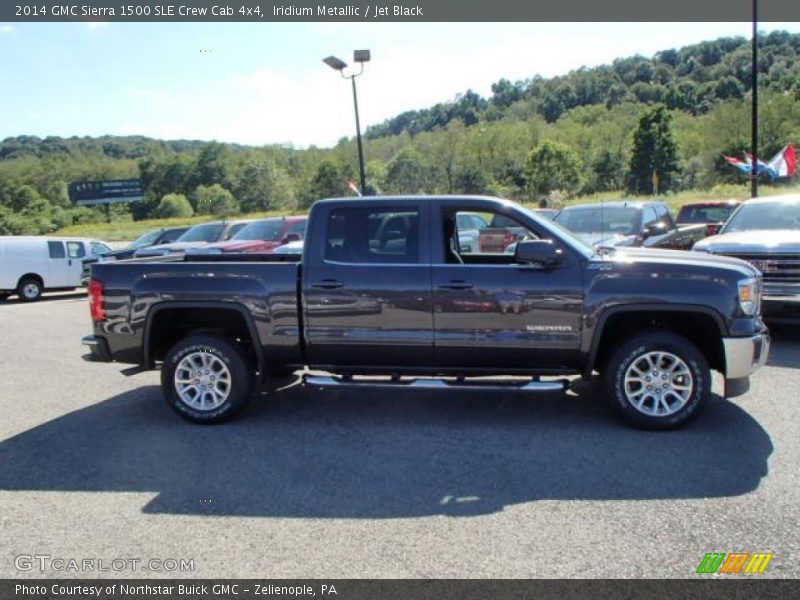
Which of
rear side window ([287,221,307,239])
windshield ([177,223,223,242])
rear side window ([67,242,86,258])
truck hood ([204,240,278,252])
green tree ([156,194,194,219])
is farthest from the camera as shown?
green tree ([156,194,194,219])

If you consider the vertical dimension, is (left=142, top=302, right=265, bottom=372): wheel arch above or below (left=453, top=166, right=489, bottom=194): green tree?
below

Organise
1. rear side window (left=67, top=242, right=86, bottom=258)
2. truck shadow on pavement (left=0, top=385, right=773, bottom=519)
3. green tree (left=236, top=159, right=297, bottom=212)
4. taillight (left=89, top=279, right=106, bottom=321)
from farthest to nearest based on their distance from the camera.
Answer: green tree (left=236, top=159, right=297, bottom=212)
rear side window (left=67, top=242, right=86, bottom=258)
taillight (left=89, top=279, right=106, bottom=321)
truck shadow on pavement (left=0, top=385, right=773, bottom=519)

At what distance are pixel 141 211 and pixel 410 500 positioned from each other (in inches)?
4303

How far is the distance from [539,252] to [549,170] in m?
69.8

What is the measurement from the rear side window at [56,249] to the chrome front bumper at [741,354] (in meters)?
17.7

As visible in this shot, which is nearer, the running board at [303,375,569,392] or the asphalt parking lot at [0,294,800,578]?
the asphalt parking lot at [0,294,800,578]

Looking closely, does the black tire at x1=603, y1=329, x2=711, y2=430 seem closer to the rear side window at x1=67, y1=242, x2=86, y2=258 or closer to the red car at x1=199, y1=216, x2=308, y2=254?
the red car at x1=199, y1=216, x2=308, y2=254

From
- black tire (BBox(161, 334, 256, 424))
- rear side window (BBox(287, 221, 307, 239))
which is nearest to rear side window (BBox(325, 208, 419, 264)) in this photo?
black tire (BBox(161, 334, 256, 424))

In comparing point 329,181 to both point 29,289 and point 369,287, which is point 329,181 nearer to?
point 29,289

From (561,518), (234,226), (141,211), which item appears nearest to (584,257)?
(561,518)

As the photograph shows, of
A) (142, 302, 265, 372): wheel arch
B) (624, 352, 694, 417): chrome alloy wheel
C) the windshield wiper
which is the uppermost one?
the windshield wiper

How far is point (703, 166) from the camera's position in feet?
241

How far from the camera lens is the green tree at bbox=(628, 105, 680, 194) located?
2835 inches

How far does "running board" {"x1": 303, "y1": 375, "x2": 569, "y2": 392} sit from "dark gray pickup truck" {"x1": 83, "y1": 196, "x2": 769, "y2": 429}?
0.07 ft
